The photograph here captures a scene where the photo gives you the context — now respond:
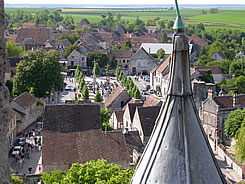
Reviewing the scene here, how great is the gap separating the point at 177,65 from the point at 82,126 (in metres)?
20.6

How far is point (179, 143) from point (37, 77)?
4430 centimetres

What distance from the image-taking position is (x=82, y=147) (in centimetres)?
2709

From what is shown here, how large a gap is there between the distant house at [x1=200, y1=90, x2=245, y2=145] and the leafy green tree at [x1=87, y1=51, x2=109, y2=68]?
45.2 m

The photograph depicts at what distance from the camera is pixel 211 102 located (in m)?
40.8

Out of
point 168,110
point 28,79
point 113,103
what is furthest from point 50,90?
point 168,110

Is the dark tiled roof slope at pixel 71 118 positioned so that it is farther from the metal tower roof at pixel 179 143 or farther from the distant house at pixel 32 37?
the distant house at pixel 32 37

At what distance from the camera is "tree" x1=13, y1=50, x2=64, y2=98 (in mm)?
51406

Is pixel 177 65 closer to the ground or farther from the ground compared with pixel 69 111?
farther from the ground

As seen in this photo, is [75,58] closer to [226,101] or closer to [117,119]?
[117,119]

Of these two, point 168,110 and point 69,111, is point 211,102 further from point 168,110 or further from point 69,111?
point 168,110

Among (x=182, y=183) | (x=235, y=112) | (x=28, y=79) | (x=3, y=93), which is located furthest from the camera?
(x=28, y=79)

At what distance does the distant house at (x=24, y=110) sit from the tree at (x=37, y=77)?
18.5 feet

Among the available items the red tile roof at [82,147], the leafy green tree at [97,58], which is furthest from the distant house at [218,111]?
the leafy green tree at [97,58]

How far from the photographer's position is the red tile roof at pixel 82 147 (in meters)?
26.3
